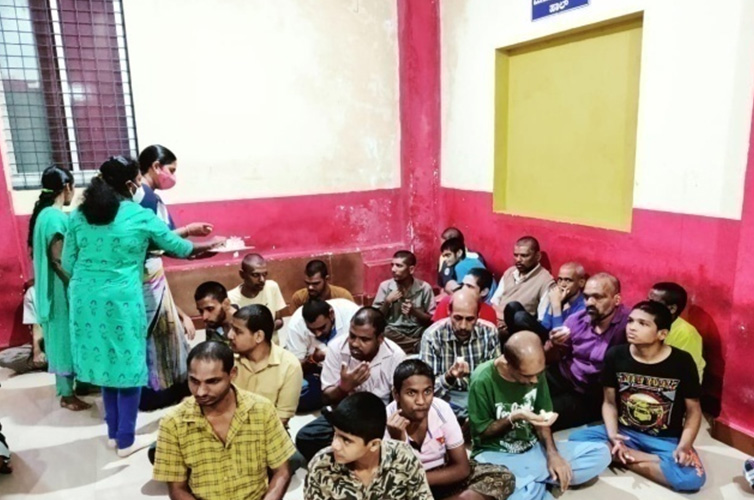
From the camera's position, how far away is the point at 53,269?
147 inches

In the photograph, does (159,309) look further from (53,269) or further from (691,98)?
(691,98)

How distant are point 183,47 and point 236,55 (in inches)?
19.7

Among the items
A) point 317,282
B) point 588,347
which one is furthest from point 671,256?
point 317,282

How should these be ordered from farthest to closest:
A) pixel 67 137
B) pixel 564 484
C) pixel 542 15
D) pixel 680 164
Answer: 1. pixel 67 137
2. pixel 542 15
3. pixel 680 164
4. pixel 564 484

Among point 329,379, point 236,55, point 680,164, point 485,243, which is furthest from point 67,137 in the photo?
point 680,164

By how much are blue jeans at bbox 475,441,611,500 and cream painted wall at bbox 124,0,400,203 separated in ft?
12.8

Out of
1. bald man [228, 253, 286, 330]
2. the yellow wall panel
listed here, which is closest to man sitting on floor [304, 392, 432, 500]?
bald man [228, 253, 286, 330]

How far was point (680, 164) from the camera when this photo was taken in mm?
3811

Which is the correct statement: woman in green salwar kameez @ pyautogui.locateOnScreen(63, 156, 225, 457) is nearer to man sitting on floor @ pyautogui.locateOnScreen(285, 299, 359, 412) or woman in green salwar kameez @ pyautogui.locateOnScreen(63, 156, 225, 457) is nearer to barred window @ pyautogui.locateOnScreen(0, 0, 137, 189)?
man sitting on floor @ pyautogui.locateOnScreen(285, 299, 359, 412)

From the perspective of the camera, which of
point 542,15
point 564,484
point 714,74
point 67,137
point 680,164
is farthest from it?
point 67,137

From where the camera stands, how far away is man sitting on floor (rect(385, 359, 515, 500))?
2.43 metres

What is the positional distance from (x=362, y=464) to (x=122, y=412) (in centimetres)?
192

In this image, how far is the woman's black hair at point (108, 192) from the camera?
2.95 meters

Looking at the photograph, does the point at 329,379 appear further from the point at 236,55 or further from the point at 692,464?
the point at 236,55
